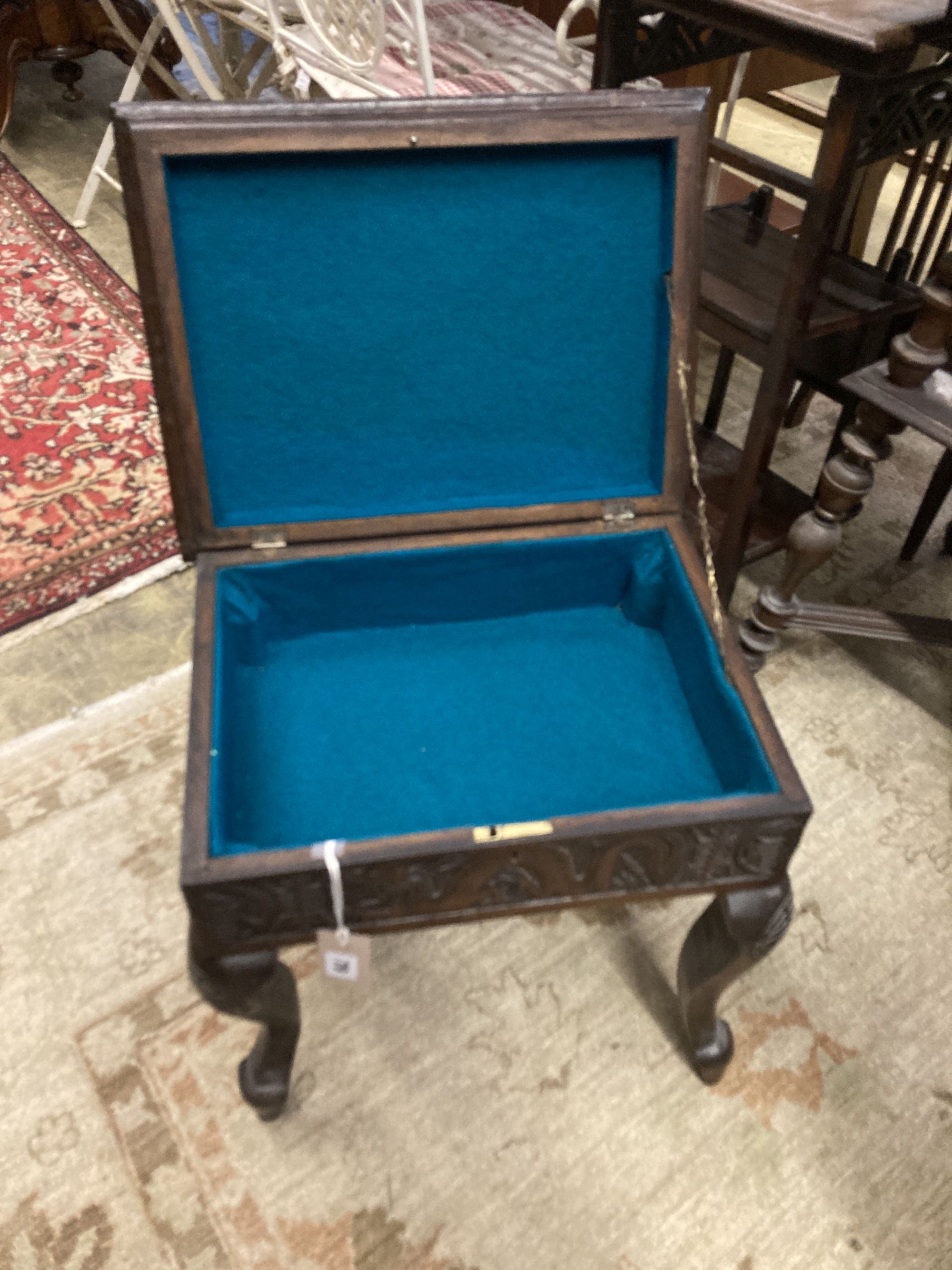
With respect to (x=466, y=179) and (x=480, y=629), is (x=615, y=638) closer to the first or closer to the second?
(x=480, y=629)

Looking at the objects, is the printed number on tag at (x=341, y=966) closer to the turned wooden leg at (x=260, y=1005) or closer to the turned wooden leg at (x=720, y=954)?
the turned wooden leg at (x=260, y=1005)

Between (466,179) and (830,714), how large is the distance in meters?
1.22

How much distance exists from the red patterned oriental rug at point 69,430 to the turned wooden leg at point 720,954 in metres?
1.40

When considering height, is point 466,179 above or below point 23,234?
above

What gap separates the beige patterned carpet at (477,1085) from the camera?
3.90ft

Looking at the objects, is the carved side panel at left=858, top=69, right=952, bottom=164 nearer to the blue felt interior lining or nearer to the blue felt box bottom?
the blue felt interior lining

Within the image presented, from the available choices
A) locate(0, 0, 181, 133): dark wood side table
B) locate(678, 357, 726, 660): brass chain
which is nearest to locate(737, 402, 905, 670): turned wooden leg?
locate(678, 357, 726, 660): brass chain

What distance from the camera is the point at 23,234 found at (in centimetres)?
297

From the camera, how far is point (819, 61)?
1245mm

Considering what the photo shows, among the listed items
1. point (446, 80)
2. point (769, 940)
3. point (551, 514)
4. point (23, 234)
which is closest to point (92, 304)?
point (23, 234)

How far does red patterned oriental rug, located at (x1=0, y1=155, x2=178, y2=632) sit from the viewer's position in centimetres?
200

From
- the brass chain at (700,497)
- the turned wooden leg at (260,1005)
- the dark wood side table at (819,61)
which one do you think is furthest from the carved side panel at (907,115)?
the turned wooden leg at (260,1005)

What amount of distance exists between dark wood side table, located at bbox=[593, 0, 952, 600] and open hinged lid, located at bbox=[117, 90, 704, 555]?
1.14 ft

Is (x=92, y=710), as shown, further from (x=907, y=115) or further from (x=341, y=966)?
(x=907, y=115)
